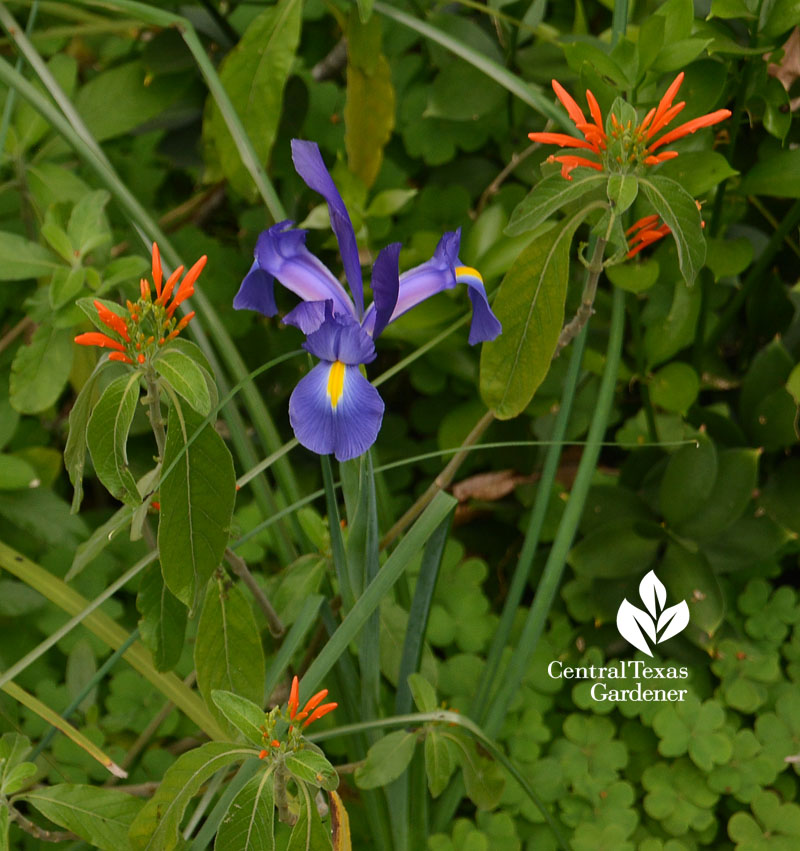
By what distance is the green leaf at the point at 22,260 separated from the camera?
1.13 meters

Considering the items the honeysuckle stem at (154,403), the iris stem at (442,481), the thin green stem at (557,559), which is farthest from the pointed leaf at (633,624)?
the honeysuckle stem at (154,403)

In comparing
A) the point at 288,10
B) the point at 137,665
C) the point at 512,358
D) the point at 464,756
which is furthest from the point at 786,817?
the point at 288,10

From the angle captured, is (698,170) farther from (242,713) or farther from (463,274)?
(242,713)

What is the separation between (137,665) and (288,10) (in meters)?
0.86

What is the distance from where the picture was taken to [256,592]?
92 centimetres

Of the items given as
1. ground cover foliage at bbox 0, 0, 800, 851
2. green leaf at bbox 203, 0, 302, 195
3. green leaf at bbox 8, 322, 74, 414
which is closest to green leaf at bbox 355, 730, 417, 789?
ground cover foliage at bbox 0, 0, 800, 851

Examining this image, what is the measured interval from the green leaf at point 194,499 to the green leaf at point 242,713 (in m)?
0.09

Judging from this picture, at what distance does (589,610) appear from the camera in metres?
1.28

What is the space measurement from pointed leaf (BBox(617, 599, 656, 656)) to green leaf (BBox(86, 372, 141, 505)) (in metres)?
0.74

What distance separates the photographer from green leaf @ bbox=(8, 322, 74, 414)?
1144 millimetres

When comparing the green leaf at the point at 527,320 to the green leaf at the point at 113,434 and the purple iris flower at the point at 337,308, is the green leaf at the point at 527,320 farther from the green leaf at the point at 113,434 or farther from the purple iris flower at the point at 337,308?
the green leaf at the point at 113,434

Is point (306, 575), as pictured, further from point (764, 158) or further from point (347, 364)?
point (764, 158)

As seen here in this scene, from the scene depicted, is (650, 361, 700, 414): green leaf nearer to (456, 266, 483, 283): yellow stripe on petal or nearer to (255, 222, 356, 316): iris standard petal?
(456, 266, 483, 283): yellow stripe on petal

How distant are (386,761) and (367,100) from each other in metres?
0.90
